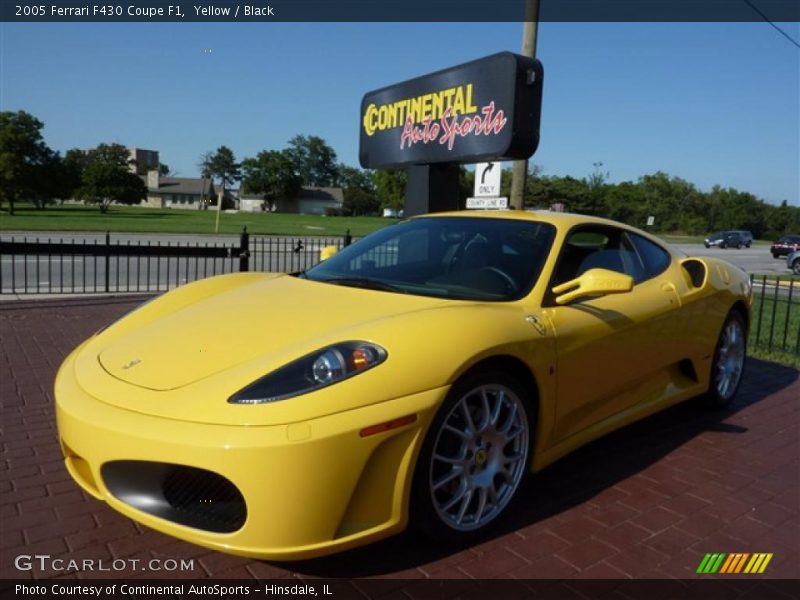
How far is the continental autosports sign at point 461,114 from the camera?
6633 millimetres

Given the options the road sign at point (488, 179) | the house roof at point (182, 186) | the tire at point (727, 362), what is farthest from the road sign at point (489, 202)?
the house roof at point (182, 186)

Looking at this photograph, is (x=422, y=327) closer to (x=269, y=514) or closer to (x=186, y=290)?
(x=269, y=514)

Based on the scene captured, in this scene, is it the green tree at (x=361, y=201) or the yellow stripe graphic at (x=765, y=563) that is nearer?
the yellow stripe graphic at (x=765, y=563)

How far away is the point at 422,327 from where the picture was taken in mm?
2557

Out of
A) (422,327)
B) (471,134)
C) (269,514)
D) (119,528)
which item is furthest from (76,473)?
(471,134)

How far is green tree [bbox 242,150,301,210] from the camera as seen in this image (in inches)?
4390

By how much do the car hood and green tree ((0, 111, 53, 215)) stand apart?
2530 inches

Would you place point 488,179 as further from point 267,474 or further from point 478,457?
point 267,474

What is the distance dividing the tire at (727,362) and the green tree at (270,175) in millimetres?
110851

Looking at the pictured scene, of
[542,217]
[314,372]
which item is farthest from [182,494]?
[542,217]

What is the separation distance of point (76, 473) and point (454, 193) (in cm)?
609
